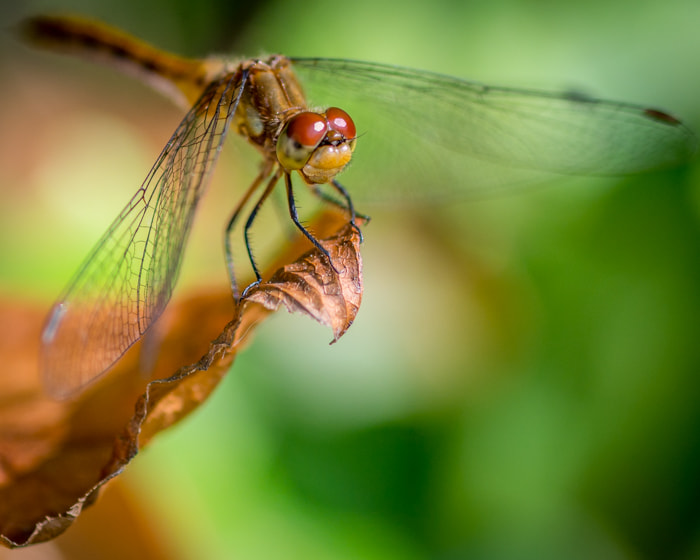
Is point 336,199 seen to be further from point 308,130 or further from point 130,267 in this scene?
point 130,267

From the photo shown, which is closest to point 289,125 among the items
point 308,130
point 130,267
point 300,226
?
point 308,130

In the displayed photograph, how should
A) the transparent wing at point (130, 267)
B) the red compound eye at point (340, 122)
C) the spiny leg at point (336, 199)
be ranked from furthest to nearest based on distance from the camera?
the spiny leg at point (336, 199) → the red compound eye at point (340, 122) → the transparent wing at point (130, 267)

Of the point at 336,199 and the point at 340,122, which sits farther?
the point at 336,199

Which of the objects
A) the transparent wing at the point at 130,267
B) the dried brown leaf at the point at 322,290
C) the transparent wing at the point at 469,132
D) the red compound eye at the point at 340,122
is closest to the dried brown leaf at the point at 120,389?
the dried brown leaf at the point at 322,290

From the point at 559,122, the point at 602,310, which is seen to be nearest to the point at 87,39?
the point at 559,122

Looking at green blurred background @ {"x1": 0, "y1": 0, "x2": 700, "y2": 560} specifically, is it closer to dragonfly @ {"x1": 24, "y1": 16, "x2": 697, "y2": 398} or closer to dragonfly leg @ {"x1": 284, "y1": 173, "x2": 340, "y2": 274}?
dragonfly @ {"x1": 24, "y1": 16, "x2": 697, "y2": 398}

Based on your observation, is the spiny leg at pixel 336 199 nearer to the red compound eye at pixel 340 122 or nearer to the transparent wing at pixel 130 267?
the red compound eye at pixel 340 122
